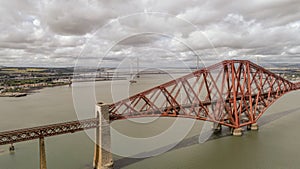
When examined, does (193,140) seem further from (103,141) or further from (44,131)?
(44,131)

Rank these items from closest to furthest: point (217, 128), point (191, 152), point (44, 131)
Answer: point (44, 131) < point (191, 152) < point (217, 128)

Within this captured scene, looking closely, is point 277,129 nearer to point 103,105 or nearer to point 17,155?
point 103,105

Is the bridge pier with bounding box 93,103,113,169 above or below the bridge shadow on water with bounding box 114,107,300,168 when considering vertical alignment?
above

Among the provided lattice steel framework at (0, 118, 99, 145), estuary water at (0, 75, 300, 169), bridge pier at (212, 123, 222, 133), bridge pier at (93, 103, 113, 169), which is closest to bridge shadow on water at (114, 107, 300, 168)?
estuary water at (0, 75, 300, 169)

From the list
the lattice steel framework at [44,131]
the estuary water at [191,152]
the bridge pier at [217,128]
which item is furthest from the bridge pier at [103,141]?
the bridge pier at [217,128]

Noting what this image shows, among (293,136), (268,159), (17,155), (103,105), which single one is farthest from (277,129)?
(17,155)

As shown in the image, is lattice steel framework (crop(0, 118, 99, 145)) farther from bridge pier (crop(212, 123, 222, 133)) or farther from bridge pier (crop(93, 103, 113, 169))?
bridge pier (crop(212, 123, 222, 133))

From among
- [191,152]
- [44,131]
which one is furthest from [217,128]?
[44,131]
